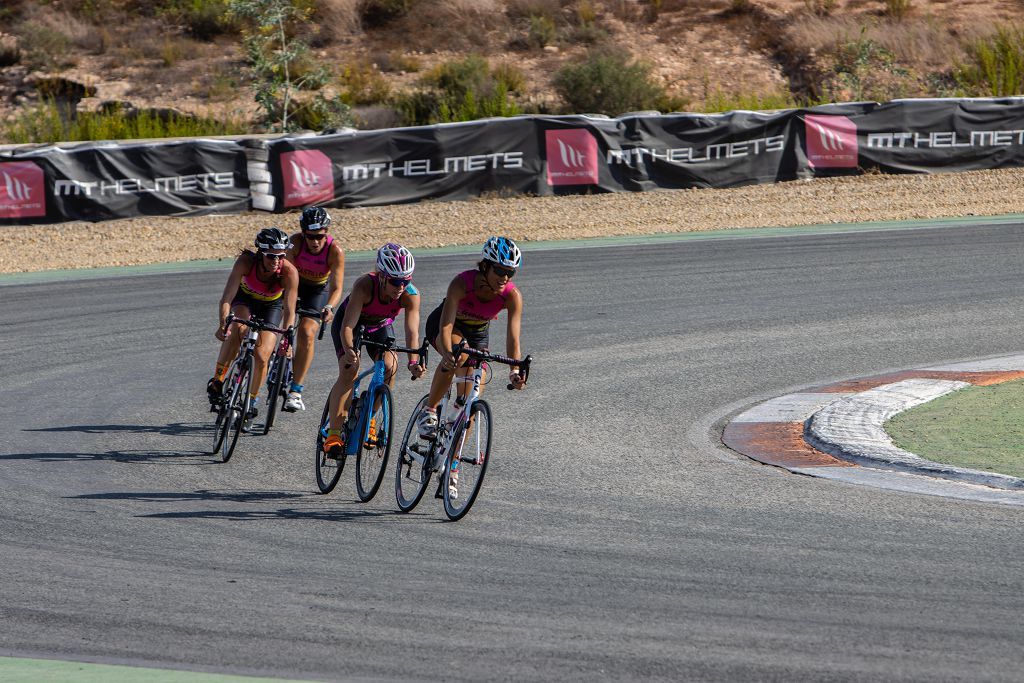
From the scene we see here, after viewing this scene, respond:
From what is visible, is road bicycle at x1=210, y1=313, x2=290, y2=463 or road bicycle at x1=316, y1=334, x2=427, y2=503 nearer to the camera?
road bicycle at x1=316, y1=334, x2=427, y2=503

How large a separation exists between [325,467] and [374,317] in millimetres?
1185

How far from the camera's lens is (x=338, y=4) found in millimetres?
45188

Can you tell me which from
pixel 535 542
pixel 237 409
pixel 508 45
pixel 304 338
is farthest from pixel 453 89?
pixel 535 542

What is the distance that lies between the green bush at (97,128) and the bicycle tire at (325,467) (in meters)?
23.8

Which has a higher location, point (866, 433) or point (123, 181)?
point (123, 181)

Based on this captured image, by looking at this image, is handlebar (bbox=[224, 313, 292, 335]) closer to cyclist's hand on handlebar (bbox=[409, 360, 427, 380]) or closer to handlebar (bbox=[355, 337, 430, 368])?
handlebar (bbox=[355, 337, 430, 368])

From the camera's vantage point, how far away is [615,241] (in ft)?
77.9

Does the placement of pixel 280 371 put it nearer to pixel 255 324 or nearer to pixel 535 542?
pixel 255 324

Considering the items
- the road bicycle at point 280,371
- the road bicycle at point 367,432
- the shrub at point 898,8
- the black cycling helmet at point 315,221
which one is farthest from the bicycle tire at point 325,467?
the shrub at point 898,8

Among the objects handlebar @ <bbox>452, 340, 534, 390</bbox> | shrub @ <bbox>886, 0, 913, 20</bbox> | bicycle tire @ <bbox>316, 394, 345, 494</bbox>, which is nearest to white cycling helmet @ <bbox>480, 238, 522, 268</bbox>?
handlebar @ <bbox>452, 340, 534, 390</bbox>

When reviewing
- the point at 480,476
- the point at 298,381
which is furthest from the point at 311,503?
the point at 298,381

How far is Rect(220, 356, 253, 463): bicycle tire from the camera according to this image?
10523mm

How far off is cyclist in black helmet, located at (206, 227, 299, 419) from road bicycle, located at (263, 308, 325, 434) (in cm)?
11

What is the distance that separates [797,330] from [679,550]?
897 centimetres
